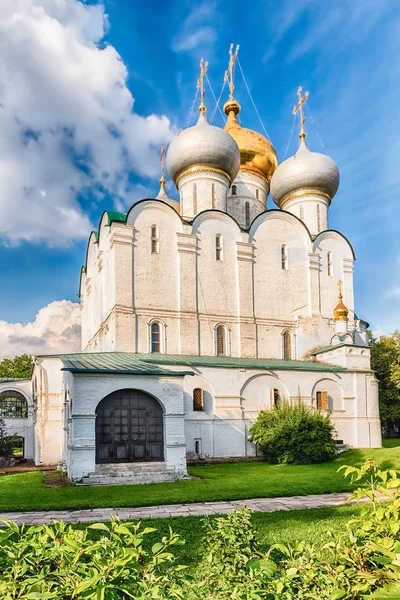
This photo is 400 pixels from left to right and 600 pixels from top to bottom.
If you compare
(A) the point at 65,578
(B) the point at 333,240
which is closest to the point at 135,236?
(B) the point at 333,240

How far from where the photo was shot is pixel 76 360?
1377cm

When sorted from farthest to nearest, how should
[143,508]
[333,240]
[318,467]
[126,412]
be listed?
[333,240] < [318,467] < [126,412] < [143,508]

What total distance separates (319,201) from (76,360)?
1518cm

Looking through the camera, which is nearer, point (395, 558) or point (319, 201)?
point (395, 558)

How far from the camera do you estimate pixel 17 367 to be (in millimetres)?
37000

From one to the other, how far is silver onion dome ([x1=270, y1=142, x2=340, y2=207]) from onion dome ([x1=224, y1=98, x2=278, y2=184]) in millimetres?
2038

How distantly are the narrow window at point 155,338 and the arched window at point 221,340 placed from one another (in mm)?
2445

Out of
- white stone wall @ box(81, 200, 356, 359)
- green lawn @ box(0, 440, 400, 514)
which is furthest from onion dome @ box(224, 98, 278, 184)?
green lawn @ box(0, 440, 400, 514)

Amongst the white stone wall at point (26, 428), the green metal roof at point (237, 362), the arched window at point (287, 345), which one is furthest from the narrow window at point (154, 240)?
the white stone wall at point (26, 428)

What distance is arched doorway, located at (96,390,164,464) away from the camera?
12.1m

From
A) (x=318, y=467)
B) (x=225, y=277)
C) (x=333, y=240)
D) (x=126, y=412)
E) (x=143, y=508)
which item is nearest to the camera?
(x=143, y=508)

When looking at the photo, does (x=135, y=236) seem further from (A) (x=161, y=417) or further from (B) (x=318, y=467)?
(B) (x=318, y=467)

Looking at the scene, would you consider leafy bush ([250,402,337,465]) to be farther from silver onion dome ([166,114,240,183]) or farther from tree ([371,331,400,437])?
tree ([371,331,400,437])

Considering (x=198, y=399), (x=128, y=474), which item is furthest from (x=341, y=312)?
(x=128, y=474)
